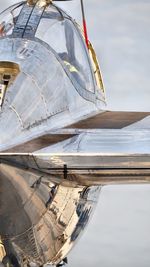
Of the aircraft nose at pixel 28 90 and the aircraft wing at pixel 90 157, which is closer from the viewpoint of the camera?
the aircraft wing at pixel 90 157

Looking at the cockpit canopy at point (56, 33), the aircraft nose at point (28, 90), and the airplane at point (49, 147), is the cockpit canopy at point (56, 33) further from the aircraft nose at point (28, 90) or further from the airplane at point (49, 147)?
the aircraft nose at point (28, 90)

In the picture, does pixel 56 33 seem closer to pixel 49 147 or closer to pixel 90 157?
pixel 49 147

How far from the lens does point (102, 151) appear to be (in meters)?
10.8

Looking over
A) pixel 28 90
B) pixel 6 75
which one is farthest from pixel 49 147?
pixel 28 90

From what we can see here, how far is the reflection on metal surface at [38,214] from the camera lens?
35.6 feet

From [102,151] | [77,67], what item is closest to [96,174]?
[102,151]

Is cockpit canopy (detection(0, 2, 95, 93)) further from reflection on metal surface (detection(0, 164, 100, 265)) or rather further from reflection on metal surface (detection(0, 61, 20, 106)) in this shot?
reflection on metal surface (detection(0, 164, 100, 265))

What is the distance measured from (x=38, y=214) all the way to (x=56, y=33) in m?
4.64

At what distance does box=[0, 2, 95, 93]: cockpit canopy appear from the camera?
1476cm

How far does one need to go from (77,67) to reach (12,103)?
4292mm

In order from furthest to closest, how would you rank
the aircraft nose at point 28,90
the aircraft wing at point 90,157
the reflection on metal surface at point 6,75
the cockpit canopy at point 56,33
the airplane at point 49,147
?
the cockpit canopy at point 56,33, the reflection on metal surface at point 6,75, the aircraft nose at point 28,90, the airplane at point 49,147, the aircraft wing at point 90,157

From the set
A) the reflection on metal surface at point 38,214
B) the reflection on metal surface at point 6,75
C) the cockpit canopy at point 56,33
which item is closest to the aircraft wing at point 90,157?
the reflection on metal surface at point 38,214

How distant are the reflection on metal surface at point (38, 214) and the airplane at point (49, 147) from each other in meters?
0.01

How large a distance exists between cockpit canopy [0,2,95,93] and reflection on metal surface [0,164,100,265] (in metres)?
2.81
